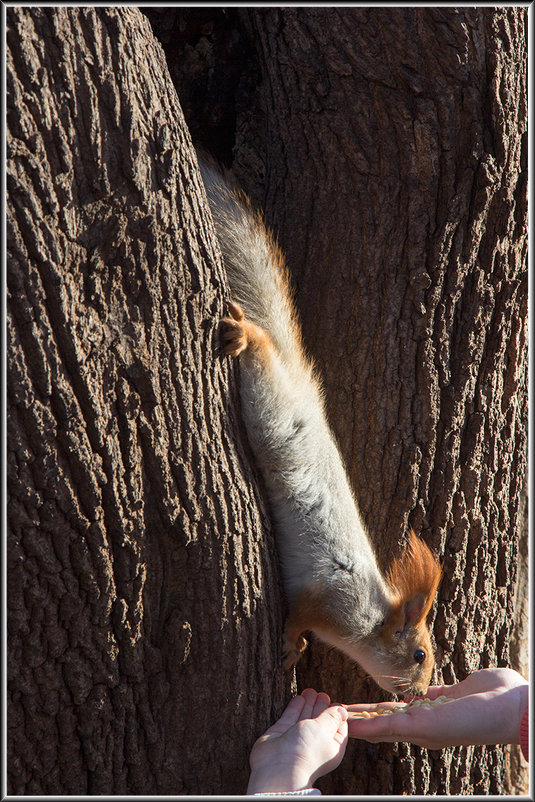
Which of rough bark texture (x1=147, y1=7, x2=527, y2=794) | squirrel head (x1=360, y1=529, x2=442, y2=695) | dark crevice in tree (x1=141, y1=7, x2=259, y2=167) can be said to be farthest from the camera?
dark crevice in tree (x1=141, y1=7, x2=259, y2=167)

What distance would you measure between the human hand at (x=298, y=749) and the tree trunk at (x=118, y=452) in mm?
86

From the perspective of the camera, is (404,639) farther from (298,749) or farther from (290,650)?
(298,749)

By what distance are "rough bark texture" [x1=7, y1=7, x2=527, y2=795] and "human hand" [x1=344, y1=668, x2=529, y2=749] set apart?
36 centimetres

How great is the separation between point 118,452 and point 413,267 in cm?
143

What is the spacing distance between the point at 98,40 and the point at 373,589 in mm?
2140

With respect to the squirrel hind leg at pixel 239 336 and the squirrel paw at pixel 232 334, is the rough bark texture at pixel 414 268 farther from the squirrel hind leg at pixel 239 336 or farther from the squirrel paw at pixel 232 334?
the squirrel paw at pixel 232 334

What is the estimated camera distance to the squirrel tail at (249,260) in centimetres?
254

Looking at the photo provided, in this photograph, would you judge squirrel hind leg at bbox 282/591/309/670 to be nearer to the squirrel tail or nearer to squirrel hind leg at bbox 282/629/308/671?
squirrel hind leg at bbox 282/629/308/671

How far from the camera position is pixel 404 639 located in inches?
112

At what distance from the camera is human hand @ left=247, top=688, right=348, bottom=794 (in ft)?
6.84

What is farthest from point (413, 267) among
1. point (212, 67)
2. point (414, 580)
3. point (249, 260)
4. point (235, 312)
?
point (212, 67)

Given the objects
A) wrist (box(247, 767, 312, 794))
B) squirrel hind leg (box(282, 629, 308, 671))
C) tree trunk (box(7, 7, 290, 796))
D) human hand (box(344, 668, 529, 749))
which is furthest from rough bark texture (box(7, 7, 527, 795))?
human hand (box(344, 668, 529, 749))

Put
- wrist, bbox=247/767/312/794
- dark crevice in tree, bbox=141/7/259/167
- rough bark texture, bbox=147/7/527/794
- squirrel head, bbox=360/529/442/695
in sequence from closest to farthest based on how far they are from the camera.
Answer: wrist, bbox=247/767/312/794 < rough bark texture, bbox=147/7/527/794 < squirrel head, bbox=360/529/442/695 < dark crevice in tree, bbox=141/7/259/167

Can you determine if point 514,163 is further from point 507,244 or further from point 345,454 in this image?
point 345,454
